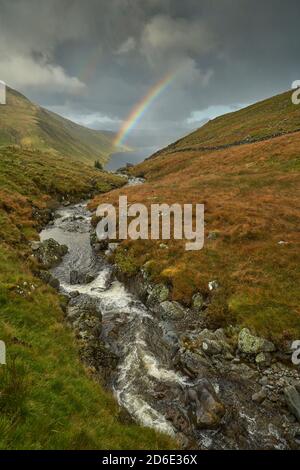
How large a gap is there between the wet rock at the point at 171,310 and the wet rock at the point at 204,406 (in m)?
6.17

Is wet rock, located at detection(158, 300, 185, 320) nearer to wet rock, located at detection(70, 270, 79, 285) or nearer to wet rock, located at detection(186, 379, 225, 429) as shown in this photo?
wet rock, located at detection(186, 379, 225, 429)

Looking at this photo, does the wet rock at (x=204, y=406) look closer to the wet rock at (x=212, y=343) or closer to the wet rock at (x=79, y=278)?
the wet rock at (x=212, y=343)

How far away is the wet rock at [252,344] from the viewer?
56.7ft

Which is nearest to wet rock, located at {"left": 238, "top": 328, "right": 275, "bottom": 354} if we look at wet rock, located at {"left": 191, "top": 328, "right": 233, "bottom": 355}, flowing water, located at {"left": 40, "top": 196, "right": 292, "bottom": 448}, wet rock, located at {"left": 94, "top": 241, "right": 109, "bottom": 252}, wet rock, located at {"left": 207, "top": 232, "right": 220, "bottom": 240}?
wet rock, located at {"left": 191, "top": 328, "right": 233, "bottom": 355}

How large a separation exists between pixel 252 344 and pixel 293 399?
3.51 meters

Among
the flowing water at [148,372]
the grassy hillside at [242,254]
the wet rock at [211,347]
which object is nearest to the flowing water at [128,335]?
the flowing water at [148,372]

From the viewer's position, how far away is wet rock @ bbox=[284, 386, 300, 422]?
14.1 m

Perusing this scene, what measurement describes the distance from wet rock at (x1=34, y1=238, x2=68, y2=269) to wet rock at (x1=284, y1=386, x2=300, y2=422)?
2169cm

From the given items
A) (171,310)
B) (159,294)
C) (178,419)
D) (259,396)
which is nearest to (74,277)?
(159,294)

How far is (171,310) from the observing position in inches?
858

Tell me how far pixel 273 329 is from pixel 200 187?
3666 cm

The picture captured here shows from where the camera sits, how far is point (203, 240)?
3011 cm

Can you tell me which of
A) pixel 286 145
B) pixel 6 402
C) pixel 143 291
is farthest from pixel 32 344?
pixel 286 145

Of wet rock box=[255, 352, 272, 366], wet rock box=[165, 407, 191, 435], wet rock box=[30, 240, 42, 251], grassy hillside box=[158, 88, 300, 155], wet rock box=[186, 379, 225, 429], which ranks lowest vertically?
wet rock box=[165, 407, 191, 435]
